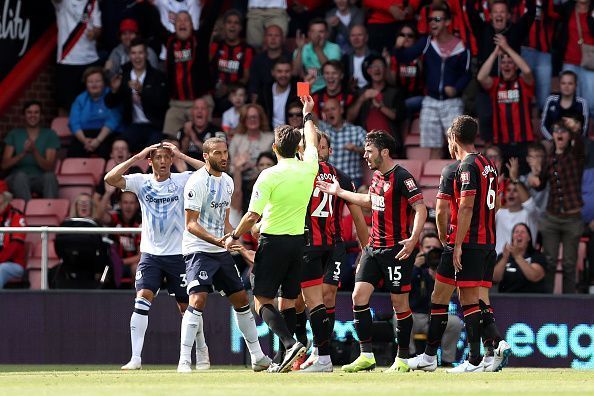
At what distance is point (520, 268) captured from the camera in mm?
16859

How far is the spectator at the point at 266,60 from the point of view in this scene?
2025 cm

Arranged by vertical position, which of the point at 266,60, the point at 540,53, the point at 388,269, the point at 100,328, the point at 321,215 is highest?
the point at 540,53

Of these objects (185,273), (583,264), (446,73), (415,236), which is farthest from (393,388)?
(446,73)

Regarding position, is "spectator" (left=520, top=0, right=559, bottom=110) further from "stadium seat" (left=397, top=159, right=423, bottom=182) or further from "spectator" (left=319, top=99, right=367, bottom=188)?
"spectator" (left=319, top=99, right=367, bottom=188)

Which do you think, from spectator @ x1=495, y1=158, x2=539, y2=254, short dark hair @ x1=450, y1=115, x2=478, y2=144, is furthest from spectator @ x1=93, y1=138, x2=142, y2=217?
short dark hair @ x1=450, y1=115, x2=478, y2=144

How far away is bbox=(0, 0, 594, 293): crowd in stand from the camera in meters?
17.9

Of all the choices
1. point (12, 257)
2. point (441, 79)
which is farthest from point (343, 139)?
point (12, 257)

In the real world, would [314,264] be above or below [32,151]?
below

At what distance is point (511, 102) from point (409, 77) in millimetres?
1547

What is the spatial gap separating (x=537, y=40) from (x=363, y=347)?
7.08m

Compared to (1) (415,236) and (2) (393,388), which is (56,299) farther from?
(2) (393,388)

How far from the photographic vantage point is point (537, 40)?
19516 mm

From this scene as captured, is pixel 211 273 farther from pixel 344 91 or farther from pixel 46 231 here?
pixel 344 91

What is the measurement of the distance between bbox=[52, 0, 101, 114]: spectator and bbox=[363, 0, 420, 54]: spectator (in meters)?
4.02
